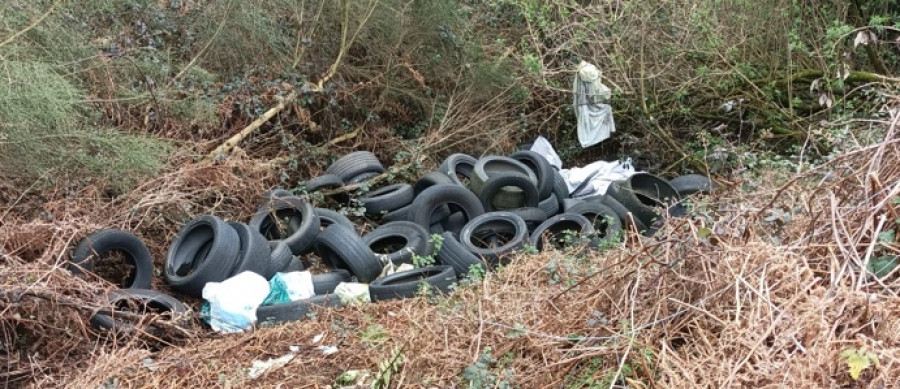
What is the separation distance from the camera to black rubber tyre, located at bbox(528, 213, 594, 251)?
6.68 m

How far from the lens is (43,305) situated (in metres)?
4.64

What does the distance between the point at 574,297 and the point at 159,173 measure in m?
3.92

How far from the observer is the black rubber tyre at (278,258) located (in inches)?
231

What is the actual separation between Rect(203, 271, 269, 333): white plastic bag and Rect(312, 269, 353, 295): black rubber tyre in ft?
1.52

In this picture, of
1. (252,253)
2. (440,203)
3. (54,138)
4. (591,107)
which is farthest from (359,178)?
(591,107)

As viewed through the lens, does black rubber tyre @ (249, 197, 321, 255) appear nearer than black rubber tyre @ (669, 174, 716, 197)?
Yes

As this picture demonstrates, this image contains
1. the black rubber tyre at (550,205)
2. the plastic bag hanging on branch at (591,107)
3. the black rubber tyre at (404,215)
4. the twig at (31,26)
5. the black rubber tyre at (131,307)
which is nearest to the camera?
the black rubber tyre at (131,307)

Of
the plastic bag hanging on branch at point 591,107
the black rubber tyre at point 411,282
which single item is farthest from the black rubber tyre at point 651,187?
the black rubber tyre at point 411,282

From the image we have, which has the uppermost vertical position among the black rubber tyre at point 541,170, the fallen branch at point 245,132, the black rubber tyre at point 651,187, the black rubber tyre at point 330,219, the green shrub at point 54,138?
the green shrub at point 54,138

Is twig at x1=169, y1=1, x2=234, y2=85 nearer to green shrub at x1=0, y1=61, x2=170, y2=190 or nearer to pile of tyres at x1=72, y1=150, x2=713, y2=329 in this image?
green shrub at x1=0, y1=61, x2=170, y2=190

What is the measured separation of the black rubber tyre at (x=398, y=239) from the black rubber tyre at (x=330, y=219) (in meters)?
0.20

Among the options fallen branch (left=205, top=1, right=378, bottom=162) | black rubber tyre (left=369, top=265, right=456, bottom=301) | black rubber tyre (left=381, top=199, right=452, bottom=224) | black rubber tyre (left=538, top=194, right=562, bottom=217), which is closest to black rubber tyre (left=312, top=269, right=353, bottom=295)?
black rubber tyre (left=369, top=265, right=456, bottom=301)

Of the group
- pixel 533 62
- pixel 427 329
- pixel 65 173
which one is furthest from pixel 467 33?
pixel 427 329

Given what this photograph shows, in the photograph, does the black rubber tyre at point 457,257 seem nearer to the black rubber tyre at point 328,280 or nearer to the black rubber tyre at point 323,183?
the black rubber tyre at point 328,280
